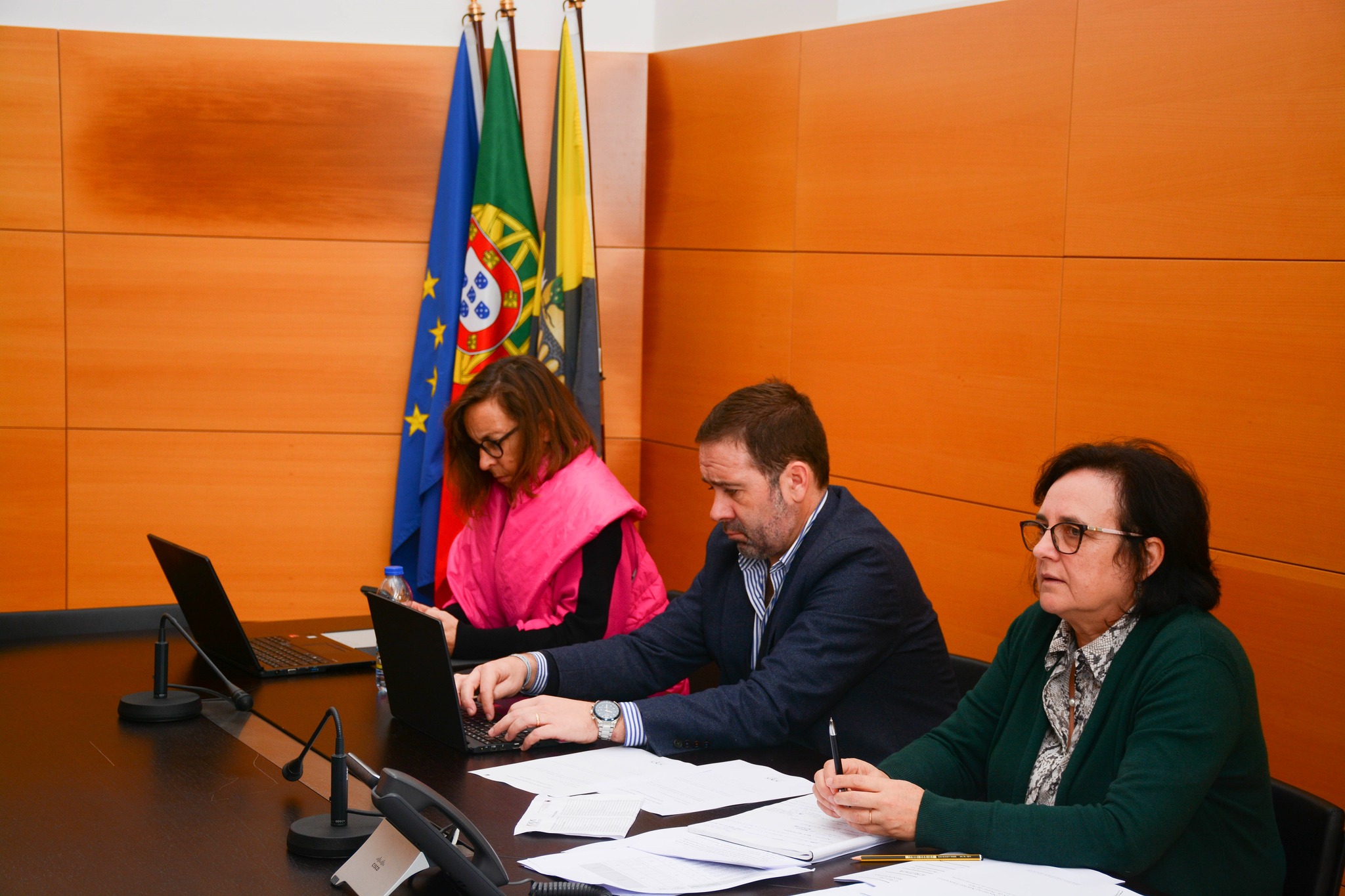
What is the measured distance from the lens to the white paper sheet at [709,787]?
1760 mm

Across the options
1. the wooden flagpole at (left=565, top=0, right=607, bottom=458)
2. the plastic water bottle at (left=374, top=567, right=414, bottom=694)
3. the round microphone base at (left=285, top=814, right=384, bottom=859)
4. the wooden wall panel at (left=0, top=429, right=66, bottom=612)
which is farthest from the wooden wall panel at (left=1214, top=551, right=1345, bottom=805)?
the wooden wall panel at (left=0, top=429, right=66, bottom=612)

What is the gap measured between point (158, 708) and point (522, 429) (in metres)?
1.05

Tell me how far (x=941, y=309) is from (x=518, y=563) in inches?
55.5

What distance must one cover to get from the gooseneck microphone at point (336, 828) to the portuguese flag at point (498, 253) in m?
2.68

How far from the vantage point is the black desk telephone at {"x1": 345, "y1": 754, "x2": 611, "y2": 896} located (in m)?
1.34

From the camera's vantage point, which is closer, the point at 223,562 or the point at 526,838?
the point at 526,838

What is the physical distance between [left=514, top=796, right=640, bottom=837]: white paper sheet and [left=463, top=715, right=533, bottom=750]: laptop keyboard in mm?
270

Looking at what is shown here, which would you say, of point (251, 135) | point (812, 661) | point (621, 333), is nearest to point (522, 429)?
point (812, 661)

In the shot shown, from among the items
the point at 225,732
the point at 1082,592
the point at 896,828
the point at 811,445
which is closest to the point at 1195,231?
the point at 811,445

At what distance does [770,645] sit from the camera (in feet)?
7.63

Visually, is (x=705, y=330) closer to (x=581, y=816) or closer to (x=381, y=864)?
(x=581, y=816)

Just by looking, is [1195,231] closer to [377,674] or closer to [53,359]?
[377,674]

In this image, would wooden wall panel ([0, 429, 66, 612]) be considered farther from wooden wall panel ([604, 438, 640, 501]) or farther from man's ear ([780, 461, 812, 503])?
man's ear ([780, 461, 812, 503])

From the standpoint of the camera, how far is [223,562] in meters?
4.40
